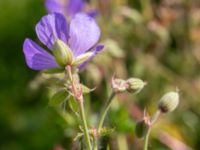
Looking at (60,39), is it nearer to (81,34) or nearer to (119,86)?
(81,34)

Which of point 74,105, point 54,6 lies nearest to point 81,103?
point 74,105

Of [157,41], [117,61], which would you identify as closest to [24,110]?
[117,61]

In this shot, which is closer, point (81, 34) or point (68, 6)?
point (81, 34)

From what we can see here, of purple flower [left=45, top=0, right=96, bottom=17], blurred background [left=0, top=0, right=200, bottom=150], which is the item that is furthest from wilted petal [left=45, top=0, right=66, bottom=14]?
blurred background [left=0, top=0, right=200, bottom=150]

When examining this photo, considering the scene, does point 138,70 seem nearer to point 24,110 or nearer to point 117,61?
point 117,61

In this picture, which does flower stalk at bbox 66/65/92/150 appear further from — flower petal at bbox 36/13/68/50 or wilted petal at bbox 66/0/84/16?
wilted petal at bbox 66/0/84/16

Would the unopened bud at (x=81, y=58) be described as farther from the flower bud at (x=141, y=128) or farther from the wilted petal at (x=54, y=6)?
the wilted petal at (x=54, y=6)
